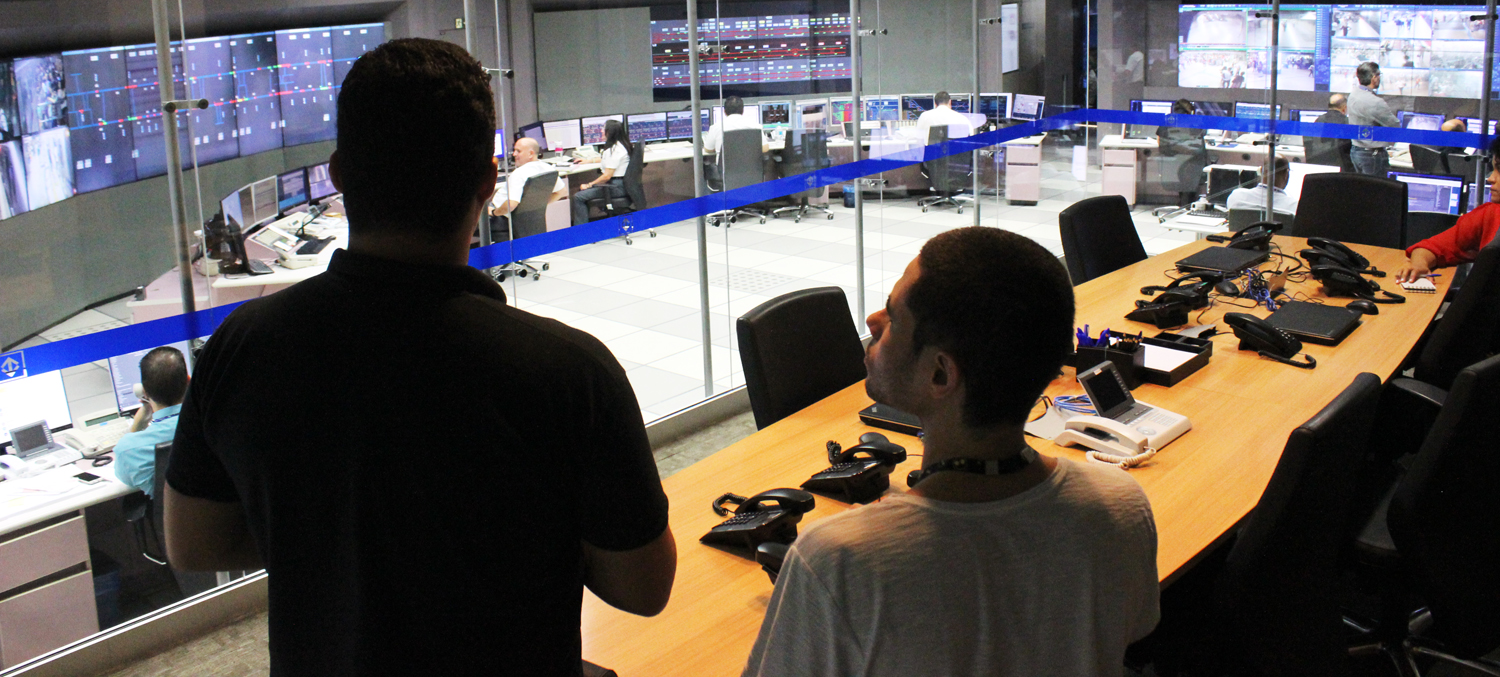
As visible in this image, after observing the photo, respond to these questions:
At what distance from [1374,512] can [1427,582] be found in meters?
0.39

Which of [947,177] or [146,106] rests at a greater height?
[146,106]

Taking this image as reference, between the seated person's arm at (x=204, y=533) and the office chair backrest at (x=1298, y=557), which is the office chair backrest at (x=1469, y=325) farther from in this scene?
the seated person's arm at (x=204, y=533)

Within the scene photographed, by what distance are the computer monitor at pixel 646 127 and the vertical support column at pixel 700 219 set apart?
90 millimetres

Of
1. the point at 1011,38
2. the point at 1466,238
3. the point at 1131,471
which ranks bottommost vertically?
the point at 1131,471

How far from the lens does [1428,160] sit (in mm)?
7141

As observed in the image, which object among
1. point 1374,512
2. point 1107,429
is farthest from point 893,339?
point 1374,512

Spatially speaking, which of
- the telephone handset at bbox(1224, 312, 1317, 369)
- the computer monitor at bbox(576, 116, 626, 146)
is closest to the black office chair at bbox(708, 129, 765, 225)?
the computer monitor at bbox(576, 116, 626, 146)

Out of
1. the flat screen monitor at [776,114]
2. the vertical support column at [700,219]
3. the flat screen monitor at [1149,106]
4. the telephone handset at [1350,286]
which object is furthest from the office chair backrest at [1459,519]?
the flat screen monitor at [1149,106]

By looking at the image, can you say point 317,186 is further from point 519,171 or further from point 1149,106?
point 1149,106

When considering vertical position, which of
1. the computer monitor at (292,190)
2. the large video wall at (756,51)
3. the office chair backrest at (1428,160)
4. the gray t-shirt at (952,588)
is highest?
the large video wall at (756,51)

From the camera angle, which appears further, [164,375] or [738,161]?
[738,161]

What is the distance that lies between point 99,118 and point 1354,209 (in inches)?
205

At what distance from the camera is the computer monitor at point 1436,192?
7.00m

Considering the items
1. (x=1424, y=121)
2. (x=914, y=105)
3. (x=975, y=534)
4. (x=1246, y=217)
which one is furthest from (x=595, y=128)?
(x=1424, y=121)
